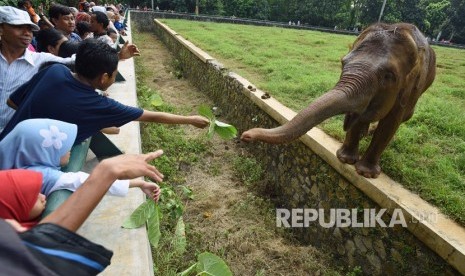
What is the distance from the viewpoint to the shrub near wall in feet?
10.2

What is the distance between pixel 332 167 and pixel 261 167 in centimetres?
189

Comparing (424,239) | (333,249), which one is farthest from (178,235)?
(424,239)

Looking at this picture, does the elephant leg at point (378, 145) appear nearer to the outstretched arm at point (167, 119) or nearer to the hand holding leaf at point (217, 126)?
the hand holding leaf at point (217, 126)

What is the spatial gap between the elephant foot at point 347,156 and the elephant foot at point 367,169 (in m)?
0.16

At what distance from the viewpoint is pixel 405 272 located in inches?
124

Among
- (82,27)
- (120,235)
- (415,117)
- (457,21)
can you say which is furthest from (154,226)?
(457,21)

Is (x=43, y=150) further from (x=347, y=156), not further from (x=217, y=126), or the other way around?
(x=347, y=156)

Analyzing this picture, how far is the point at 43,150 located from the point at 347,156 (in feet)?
9.72

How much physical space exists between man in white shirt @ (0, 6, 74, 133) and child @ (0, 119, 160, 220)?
1329mm

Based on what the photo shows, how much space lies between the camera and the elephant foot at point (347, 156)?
12.3ft

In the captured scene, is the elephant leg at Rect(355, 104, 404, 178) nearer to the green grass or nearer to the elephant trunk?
the green grass

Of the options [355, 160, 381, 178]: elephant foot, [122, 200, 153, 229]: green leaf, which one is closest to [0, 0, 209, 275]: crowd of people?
[122, 200, 153, 229]: green leaf

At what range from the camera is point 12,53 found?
3.35m

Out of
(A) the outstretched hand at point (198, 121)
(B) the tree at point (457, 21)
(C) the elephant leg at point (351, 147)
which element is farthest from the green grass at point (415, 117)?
(B) the tree at point (457, 21)
